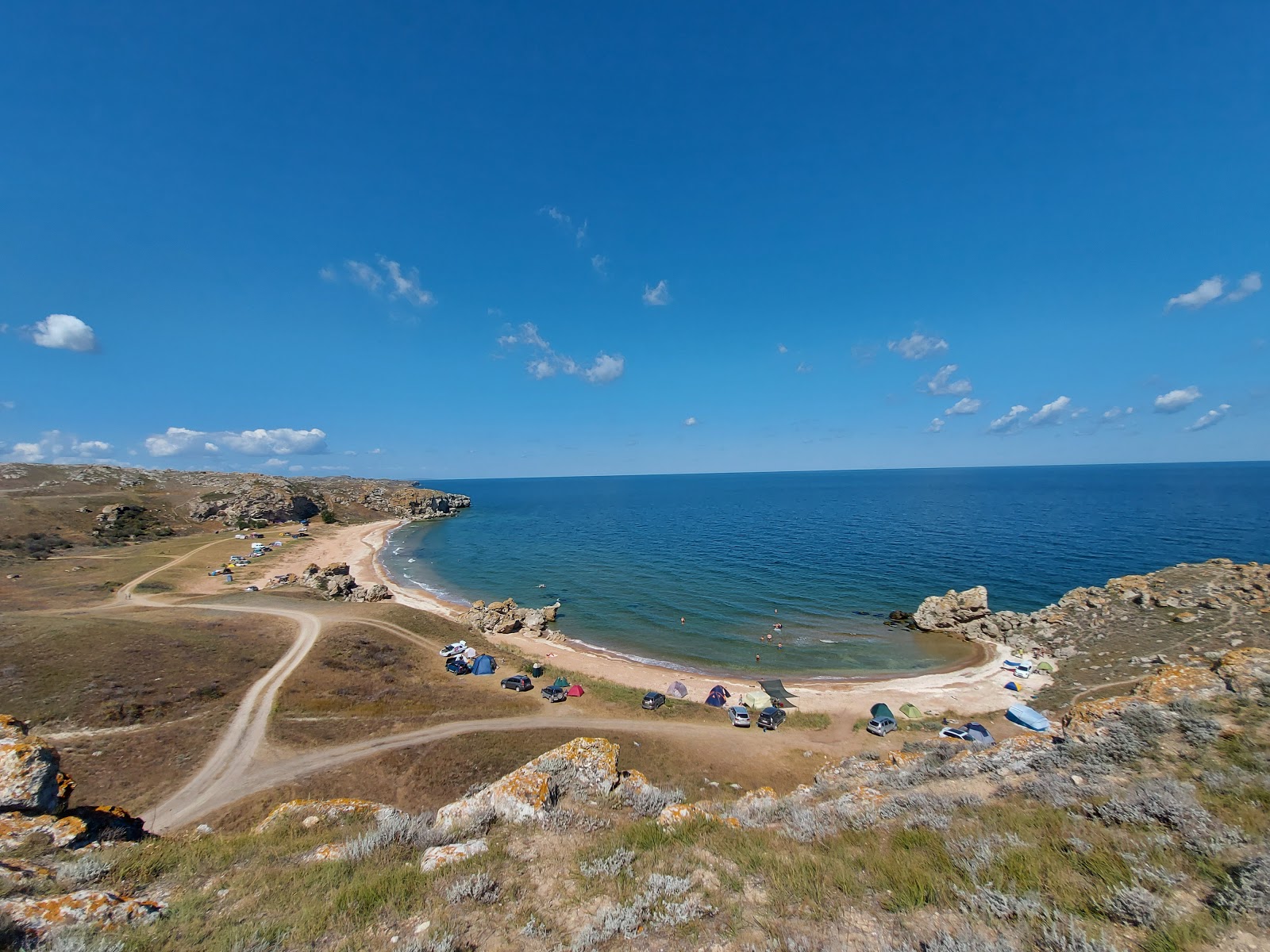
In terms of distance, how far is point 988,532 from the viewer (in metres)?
96.6

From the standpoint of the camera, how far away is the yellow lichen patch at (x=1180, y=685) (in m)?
12.4

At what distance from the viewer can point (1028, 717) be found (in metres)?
28.8

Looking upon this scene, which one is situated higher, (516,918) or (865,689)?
(516,918)

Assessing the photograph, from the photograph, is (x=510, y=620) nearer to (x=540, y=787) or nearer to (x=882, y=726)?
(x=882, y=726)

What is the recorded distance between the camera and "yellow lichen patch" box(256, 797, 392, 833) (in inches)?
452

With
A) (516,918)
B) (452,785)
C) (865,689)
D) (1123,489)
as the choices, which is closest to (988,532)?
(865,689)

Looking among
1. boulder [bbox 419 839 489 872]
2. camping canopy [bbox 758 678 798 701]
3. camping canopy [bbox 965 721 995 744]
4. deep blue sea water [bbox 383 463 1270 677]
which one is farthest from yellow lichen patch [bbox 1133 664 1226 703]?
deep blue sea water [bbox 383 463 1270 677]

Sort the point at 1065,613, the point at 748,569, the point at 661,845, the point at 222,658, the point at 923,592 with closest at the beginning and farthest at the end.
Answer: the point at 661,845
the point at 222,658
the point at 1065,613
the point at 923,592
the point at 748,569

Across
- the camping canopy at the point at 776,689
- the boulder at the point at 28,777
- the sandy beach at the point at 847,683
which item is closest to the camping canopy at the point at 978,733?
the sandy beach at the point at 847,683

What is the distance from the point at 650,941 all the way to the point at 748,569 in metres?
68.8

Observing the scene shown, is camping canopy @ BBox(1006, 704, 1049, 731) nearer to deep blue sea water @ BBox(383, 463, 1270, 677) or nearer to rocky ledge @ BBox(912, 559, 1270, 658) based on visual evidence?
deep blue sea water @ BBox(383, 463, 1270, 677)

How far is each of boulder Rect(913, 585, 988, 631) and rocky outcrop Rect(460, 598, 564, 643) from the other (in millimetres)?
38848

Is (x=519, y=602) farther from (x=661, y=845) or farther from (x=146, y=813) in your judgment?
(x=661, y=845)

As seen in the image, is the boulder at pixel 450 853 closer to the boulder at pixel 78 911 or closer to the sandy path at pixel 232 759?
the boulder at pixel 78 911
